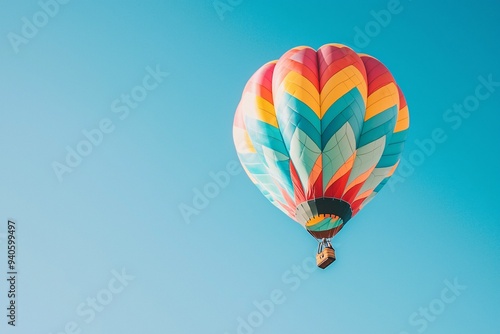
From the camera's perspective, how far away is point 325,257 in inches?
776

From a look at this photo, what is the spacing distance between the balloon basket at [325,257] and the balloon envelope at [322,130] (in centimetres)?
63

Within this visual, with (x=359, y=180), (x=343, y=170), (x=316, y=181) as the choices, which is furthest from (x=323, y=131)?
(x=359, y=180)

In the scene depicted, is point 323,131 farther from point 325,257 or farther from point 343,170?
point 325,257

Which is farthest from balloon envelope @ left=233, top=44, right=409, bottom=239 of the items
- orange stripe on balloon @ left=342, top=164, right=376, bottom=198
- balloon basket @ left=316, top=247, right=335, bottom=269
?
balloon basket @ left=316, top=247, right=335, bottom=269

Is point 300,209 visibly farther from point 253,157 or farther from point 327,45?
point 327,45

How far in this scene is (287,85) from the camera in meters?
20.5

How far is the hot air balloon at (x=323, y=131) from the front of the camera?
65.9ft

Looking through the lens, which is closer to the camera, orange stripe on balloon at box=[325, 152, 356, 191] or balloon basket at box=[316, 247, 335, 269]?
balloon basket at box=[316, 247, 335, 269]

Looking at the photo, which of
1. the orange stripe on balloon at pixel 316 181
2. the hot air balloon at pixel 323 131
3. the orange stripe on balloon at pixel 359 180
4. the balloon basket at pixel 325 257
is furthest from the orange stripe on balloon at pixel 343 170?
the balloon basket at pixel 325 257

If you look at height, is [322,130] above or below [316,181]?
above

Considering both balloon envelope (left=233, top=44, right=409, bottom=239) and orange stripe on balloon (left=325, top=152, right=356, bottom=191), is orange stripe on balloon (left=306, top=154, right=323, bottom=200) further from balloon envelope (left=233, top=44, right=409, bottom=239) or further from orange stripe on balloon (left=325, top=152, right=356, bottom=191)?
orange stripe on balloon (left=325, top=152, right=356, bottom=191)

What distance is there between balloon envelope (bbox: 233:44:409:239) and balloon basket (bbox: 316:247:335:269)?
2.05ft

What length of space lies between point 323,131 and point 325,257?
3006 mm

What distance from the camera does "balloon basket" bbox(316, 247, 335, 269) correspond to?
774 inches
